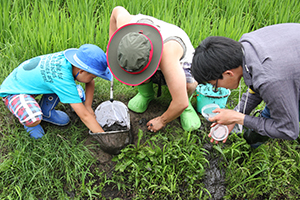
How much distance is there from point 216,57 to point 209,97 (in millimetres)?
948

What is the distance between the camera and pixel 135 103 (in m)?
2.46

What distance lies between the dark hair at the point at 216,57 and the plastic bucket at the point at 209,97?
85cm

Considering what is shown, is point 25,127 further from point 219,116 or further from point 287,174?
point 287,174

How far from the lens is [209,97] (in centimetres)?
236

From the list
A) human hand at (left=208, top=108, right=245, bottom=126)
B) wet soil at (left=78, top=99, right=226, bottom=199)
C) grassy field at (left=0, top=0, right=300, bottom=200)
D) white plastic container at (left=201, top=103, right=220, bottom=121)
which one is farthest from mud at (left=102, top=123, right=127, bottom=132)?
human hand at (left=208, top=108, right=245, bottom=126)

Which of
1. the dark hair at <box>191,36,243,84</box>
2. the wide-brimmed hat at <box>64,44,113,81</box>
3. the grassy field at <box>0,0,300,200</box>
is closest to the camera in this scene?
the dark hair at <box>191,36,243,84</box>

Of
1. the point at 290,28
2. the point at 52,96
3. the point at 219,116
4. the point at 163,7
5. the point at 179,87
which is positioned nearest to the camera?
the point at 290,28

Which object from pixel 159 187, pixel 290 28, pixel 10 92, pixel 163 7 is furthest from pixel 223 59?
pixel 163 7

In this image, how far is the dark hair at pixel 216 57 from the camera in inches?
57.2

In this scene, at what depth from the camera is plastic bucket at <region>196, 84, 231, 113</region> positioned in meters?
2.36

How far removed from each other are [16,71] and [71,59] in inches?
21.4

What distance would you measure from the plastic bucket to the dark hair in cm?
85

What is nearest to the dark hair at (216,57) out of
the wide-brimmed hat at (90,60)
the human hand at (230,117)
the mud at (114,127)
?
the human hand at (230,117)

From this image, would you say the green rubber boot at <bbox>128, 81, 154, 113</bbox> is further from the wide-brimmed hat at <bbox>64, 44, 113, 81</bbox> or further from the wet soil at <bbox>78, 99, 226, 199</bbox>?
the wide-brimmed hat at <bbox>64, 44, 113, 81</bbox>
